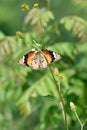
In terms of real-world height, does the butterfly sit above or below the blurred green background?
below

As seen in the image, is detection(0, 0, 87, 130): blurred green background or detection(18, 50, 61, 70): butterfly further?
detection(0, 0, 87, 130): blurred green background

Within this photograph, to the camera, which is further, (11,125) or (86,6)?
(11,125)

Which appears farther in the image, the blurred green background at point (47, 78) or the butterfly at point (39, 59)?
the blurred green background at point (47, 78)

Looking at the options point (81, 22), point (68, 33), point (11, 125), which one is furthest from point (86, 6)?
point (68, 33)

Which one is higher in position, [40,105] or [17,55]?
[17,55]

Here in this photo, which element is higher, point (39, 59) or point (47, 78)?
point (47, 78)

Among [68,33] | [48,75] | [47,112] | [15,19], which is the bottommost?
[47,112]

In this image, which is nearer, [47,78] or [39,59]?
[39,59]

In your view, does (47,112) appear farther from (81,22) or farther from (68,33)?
(68,33)
